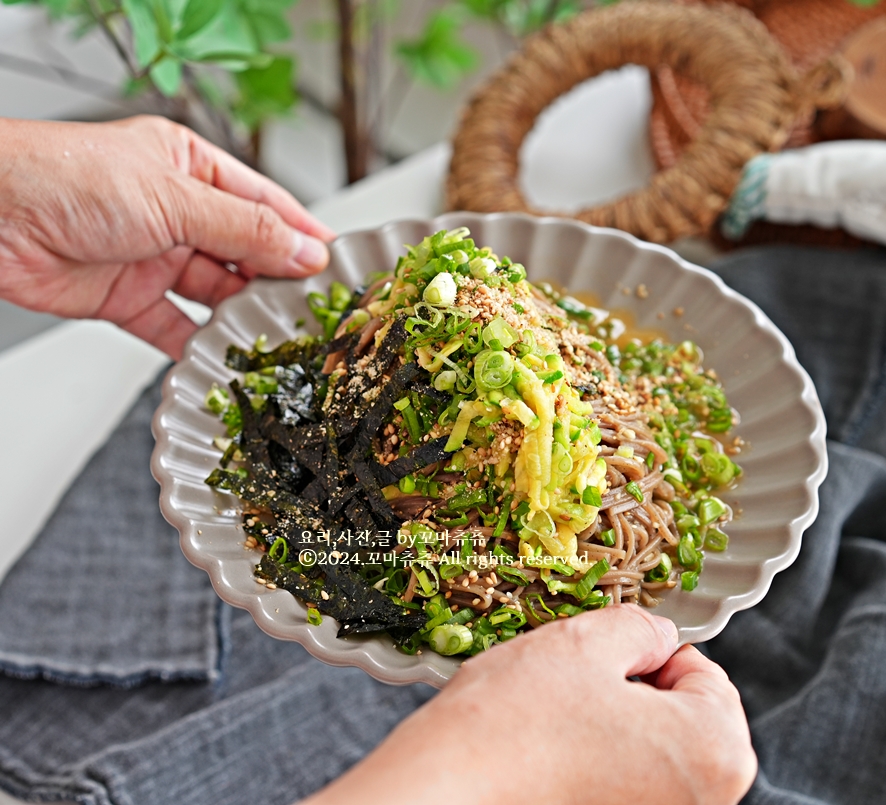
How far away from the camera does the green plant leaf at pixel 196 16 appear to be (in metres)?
2.57

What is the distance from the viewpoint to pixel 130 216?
7.73 ft

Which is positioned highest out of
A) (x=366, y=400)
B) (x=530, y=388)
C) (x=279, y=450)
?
(x=530, y=388)

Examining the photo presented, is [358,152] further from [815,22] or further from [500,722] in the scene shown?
[500,722]

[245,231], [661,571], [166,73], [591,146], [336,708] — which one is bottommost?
[336,708]

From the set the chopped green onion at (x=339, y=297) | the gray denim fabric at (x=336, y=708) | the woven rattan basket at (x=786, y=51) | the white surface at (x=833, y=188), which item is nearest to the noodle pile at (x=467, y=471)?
the chopped green onion at (x=339, y=297)

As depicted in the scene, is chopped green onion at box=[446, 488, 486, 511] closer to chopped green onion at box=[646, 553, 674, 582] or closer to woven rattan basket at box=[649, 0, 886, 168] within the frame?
chopped green onion at box=[646, 553, 674, 582]

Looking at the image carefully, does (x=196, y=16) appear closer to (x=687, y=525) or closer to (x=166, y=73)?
(x=166, y=73)

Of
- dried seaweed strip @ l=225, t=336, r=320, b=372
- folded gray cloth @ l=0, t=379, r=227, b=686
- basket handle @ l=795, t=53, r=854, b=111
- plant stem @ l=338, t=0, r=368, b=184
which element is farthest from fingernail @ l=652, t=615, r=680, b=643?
plant stem @ l=338, t=0, r=368, b=184

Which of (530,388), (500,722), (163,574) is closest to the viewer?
(500,722)

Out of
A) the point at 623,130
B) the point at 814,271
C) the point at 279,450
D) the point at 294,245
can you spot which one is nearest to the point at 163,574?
the point at 279,450

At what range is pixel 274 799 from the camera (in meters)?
2.33

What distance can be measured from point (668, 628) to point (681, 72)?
306 cm

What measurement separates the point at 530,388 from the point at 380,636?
636mm

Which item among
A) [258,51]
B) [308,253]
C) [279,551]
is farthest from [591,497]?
[258,51]
